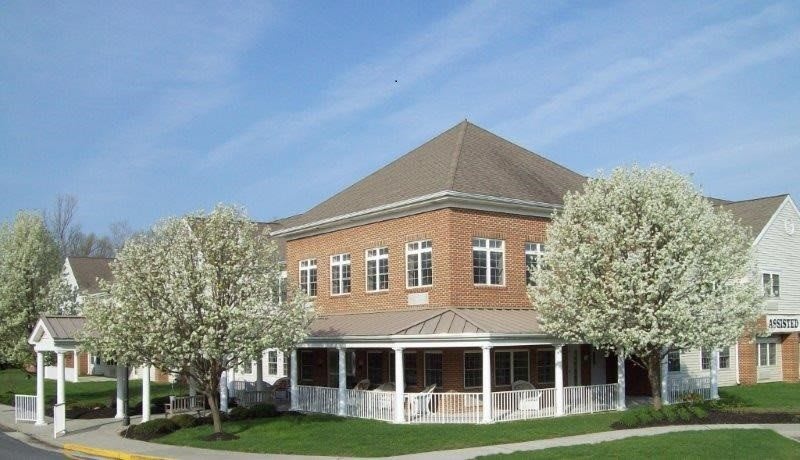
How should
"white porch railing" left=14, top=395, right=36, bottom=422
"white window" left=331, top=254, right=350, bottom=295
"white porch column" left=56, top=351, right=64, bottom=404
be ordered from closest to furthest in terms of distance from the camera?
"white porch column" left=56, top=351, right=64, bottom=404 → "white porch railing" left=14, top=395, right=36, bottom=422 → "white window" left=331, top=254, right=350, bottom=295

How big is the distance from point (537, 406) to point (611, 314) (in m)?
3.78

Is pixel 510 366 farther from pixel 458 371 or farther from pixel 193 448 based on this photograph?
pixel 193 448

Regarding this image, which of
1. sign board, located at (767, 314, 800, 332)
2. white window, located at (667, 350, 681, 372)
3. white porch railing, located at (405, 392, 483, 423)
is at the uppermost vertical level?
sign board, located at (767, 314, 800, 332)

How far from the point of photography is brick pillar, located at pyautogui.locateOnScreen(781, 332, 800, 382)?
39500mm

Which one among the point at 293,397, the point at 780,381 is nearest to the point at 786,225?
the point at 780,381

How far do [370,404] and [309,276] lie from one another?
1022cm

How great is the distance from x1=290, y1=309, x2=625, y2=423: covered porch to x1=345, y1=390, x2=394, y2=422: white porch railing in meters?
0.03

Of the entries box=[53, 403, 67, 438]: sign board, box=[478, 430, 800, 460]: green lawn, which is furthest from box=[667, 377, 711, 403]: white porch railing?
box=[53, 403, 67, 438]: sign board

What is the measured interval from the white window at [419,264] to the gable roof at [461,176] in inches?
66.0

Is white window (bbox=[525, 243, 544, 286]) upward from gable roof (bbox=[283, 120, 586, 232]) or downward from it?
downward

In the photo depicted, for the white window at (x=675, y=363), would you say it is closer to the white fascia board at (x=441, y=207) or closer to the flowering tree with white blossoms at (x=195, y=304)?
the white fascia board at (x=441, y=207)

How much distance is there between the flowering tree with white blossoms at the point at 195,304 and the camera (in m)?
22.1

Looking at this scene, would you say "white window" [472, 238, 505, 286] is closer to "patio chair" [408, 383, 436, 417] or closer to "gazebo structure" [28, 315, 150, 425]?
"patio chair" [408, 383, 436, 417]

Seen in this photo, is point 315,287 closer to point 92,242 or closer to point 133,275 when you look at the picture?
point 133,275
